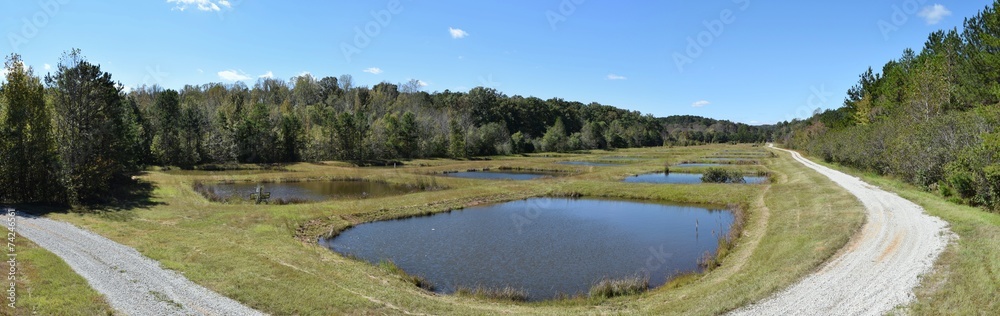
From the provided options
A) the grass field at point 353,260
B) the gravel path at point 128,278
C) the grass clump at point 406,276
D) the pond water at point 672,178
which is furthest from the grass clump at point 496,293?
the pond water at point 672,178

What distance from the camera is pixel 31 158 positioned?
33.3 metres

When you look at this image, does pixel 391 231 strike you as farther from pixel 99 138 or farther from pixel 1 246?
pixel 99 138

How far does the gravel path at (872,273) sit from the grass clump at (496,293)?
26.4ft

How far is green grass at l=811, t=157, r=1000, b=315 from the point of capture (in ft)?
45.5

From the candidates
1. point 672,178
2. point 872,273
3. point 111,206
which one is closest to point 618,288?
point 872,273

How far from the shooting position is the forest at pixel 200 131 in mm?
33281

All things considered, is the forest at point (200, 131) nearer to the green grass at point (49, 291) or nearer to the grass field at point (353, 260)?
the grass field at point (353, 260)

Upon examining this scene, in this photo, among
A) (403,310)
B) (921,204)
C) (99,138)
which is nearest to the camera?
(403,310)

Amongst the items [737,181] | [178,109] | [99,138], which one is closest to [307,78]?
[178,109]

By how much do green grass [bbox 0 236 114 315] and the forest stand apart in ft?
60.5

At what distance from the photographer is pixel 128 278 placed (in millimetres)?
17469

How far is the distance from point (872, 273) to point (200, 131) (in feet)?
347

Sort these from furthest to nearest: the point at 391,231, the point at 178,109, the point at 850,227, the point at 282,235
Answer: the point at 178,109, the point at 391,231, the point at 282,235, the point at 850,227

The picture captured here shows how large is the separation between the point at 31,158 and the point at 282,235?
20477mm
